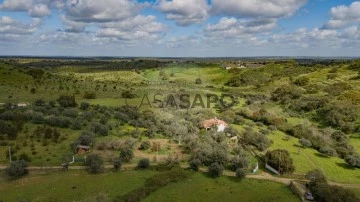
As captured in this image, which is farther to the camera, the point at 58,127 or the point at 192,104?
the point at 192,104

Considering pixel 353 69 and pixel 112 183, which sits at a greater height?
pixel 353 69

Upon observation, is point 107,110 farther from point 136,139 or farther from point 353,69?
point 353,69

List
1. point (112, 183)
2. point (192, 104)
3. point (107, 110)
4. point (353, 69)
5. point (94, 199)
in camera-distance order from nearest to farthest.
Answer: point (94, 199)
point (112, 183)
point (107, 110)
point (192, 104)
point (353, 69)

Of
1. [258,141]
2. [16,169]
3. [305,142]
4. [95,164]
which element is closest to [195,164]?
[95,164]

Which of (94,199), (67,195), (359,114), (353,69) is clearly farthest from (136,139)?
(353,69)

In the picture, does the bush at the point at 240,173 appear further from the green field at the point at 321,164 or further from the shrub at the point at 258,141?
the shrub at the point at 258,141

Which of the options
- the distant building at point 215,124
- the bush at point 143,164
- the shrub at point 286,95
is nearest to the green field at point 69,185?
the bush at point 143,164

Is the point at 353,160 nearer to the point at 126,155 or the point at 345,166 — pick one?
the point at 345,166
